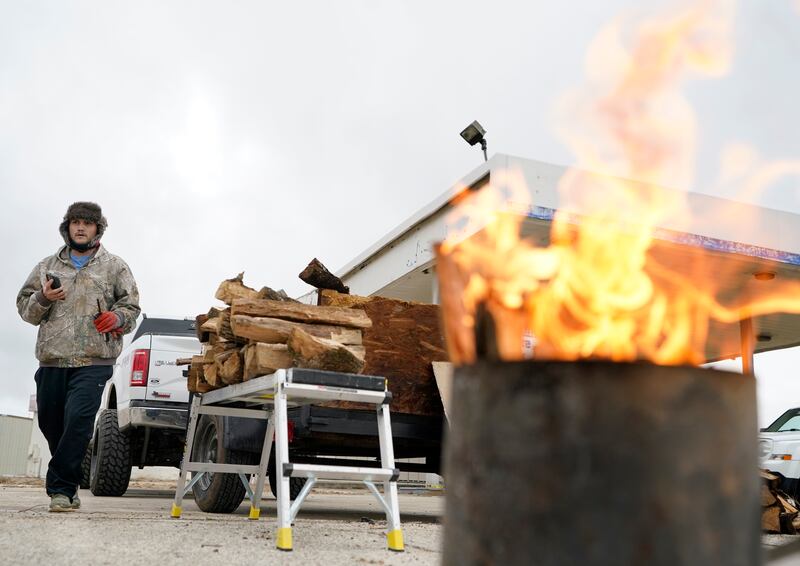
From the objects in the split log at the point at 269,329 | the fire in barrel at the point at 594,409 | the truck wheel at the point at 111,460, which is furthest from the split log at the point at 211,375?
the truck wheel at the point at 111,460

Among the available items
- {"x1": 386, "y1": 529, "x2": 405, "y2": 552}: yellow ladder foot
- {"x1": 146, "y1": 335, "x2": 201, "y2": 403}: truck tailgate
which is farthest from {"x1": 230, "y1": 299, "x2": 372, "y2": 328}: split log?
{"x1": 146, "y1": 335, "x2": 201, "y2": 403}: truck tailgate

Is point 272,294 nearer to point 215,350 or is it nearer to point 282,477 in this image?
point 215,350

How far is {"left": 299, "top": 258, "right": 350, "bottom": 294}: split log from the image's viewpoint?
19.8 ft

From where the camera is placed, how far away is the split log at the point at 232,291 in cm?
549

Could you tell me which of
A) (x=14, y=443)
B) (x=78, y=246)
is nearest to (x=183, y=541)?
(x=78, y=246)

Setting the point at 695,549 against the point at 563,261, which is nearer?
the point at 695,549

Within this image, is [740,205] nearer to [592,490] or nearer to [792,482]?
[792,482]

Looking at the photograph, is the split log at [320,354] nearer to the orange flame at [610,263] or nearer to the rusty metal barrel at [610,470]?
the orange flame at [610,263]

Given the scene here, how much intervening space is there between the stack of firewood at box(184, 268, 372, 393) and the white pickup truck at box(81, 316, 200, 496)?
130 inches

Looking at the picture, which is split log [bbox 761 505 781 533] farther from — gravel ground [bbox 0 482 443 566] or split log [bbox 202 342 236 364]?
split log [bbox 202 342 236 364]

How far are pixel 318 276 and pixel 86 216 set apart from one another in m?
1.75

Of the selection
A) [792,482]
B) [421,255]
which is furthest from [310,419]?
[421,255]

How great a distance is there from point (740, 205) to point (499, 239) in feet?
38.9

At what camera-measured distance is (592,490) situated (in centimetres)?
144
